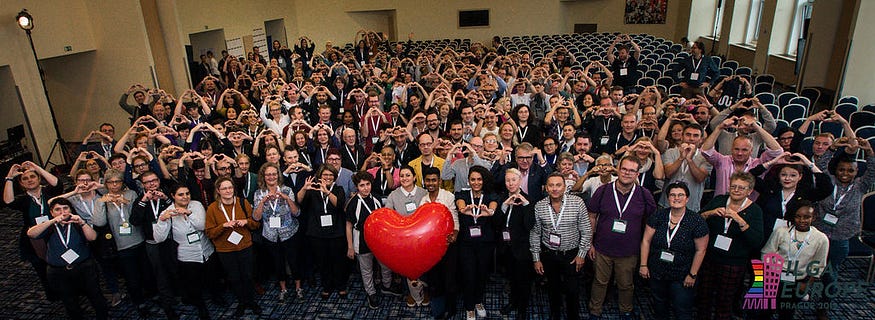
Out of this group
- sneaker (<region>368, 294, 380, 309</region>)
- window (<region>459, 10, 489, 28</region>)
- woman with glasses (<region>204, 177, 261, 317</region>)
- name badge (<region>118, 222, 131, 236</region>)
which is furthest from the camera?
window (<region>459, 10, 489, 28</region>)

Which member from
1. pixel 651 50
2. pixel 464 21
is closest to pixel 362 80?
pixel 651 50

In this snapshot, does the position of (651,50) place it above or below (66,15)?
below

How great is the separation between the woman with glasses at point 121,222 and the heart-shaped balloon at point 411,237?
6.55 ft

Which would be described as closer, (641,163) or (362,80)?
(641,163)

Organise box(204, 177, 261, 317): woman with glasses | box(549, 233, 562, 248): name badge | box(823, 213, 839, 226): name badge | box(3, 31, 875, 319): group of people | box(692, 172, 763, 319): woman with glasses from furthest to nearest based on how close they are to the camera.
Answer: box(204, 177, 261, 317): woman with glasses < box(823, 213, 839, 226): name badge < box(549, 233, 562, 248): name badge < box(3, 31, 875, 319): group of people < box(692, 172, 763, 319): woman with glasses

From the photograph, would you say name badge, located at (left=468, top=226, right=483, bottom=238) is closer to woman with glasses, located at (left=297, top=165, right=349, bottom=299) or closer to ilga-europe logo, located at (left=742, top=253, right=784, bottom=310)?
woman with glasses, located at (left=297, top=165, right=349, bottom=299)

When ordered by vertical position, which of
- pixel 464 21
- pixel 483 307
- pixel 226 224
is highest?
pixel 464 21

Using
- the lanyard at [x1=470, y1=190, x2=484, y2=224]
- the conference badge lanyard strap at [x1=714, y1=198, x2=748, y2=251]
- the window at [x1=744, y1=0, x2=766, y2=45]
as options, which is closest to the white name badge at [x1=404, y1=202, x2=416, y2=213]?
the lanyard at [x1=470, y1=190, x2=484, y2=224]

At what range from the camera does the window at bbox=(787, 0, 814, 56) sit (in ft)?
38.5

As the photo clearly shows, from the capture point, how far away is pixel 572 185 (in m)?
3.94

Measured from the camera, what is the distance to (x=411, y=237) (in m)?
3.17

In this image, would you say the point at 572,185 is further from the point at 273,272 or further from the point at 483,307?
the point at 273,272

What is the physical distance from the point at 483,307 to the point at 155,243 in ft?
8.91

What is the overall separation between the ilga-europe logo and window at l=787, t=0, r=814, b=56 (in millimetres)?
11218
